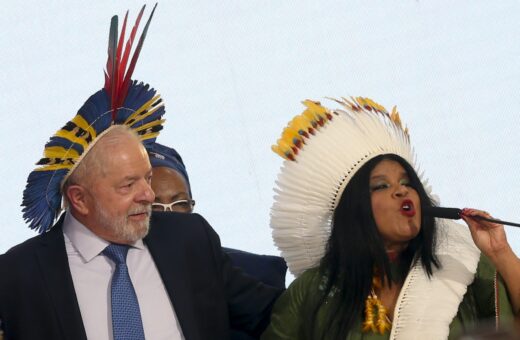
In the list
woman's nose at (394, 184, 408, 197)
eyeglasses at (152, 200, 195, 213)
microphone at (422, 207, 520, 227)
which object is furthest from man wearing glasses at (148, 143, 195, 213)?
microphone at (422, 207, 520, 227)

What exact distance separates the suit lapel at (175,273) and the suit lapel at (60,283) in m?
0.28

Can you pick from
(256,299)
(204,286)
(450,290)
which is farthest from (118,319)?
(450,290)

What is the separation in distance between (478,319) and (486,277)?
0.41 ft

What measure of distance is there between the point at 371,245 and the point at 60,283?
3.04 feet

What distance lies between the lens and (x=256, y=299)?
2.77 m

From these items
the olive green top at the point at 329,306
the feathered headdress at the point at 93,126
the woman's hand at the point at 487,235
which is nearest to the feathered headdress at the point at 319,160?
the olive green top at the point at 329,306

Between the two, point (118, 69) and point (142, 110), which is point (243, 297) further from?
point (118, 69)

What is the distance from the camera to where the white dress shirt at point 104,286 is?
2498mm

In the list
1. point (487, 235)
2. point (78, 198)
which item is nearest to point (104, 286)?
point (78, 198)

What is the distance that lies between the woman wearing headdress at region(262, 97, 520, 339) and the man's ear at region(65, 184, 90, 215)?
0.63 m

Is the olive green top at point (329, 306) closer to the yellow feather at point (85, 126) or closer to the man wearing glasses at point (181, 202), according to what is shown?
the man wearing glasses at point (181, 202)

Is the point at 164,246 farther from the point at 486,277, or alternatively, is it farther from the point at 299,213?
the point at 486,277

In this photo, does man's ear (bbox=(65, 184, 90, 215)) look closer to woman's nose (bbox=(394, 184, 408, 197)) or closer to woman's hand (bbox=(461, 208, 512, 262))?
woman's nose (bbox=(394, 184, 408, 197))

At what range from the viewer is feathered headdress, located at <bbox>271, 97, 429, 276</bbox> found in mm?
2748
